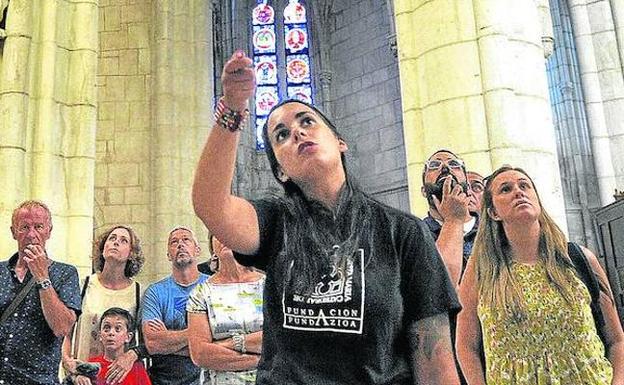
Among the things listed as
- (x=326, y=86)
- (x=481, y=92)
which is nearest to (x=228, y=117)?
(x=481, y=92)

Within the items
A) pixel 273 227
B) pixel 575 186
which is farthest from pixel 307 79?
pixel 273 227

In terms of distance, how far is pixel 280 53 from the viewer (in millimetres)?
15312

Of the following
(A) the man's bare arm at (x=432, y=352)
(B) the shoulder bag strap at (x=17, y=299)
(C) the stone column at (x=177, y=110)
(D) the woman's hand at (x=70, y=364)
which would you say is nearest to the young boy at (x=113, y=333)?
(D) the woman's hand at (x=70, y=364)

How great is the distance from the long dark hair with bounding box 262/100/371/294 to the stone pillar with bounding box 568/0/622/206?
9091mm

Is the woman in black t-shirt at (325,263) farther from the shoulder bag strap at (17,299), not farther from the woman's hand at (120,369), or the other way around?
the woman's hand at (120,369)

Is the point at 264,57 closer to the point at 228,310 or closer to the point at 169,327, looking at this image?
the point at 169,327

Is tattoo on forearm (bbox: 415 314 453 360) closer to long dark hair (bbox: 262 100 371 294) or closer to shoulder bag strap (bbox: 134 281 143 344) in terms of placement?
long dark hair (bbox: 262 100 371 294)

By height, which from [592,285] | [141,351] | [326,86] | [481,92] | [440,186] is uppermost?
[326,86]

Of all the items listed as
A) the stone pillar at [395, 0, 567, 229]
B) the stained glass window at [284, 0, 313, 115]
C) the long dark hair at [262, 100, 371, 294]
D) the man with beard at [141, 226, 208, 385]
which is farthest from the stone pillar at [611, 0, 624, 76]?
the long dark hair at [262, 100, 371, 294]

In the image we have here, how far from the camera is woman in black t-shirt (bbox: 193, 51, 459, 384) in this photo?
1.26 m

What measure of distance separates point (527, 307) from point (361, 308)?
92cm

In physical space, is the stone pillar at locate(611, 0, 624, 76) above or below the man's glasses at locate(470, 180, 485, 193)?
above

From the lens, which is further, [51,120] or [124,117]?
[124,117]

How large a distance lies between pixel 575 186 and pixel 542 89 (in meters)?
10.1
